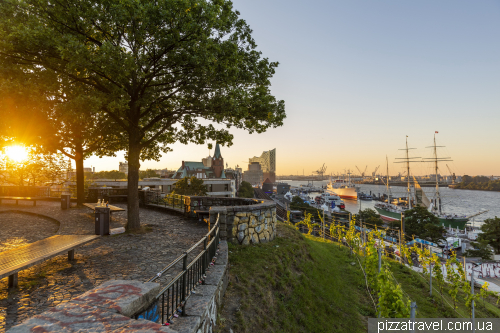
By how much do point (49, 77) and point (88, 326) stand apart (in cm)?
984

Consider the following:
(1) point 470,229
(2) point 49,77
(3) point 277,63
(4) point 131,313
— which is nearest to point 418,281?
(3) point 277,63

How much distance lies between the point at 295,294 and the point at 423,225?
43.1 m

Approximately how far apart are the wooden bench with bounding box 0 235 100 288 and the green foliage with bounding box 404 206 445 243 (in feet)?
152

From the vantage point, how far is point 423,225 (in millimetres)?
40656

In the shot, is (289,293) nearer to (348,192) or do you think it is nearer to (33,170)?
(33,170)

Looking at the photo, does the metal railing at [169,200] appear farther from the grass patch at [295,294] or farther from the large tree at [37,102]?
the grass patch at [295,294]

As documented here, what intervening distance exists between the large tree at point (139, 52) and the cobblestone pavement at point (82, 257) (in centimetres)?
199

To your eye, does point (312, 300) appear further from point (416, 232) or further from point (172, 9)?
point (416, 232)

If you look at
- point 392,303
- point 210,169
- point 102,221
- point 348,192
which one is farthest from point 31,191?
point 348,192

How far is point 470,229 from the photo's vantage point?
60.2m

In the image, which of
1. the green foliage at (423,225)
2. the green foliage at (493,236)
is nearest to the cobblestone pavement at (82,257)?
the green foliage at (423,225)

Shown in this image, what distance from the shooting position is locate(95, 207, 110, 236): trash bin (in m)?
9.00

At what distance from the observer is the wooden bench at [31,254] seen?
4.61 m

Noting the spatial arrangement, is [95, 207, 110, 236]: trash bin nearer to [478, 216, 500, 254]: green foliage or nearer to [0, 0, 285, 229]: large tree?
[0, 0, 285, 229]: large tree
